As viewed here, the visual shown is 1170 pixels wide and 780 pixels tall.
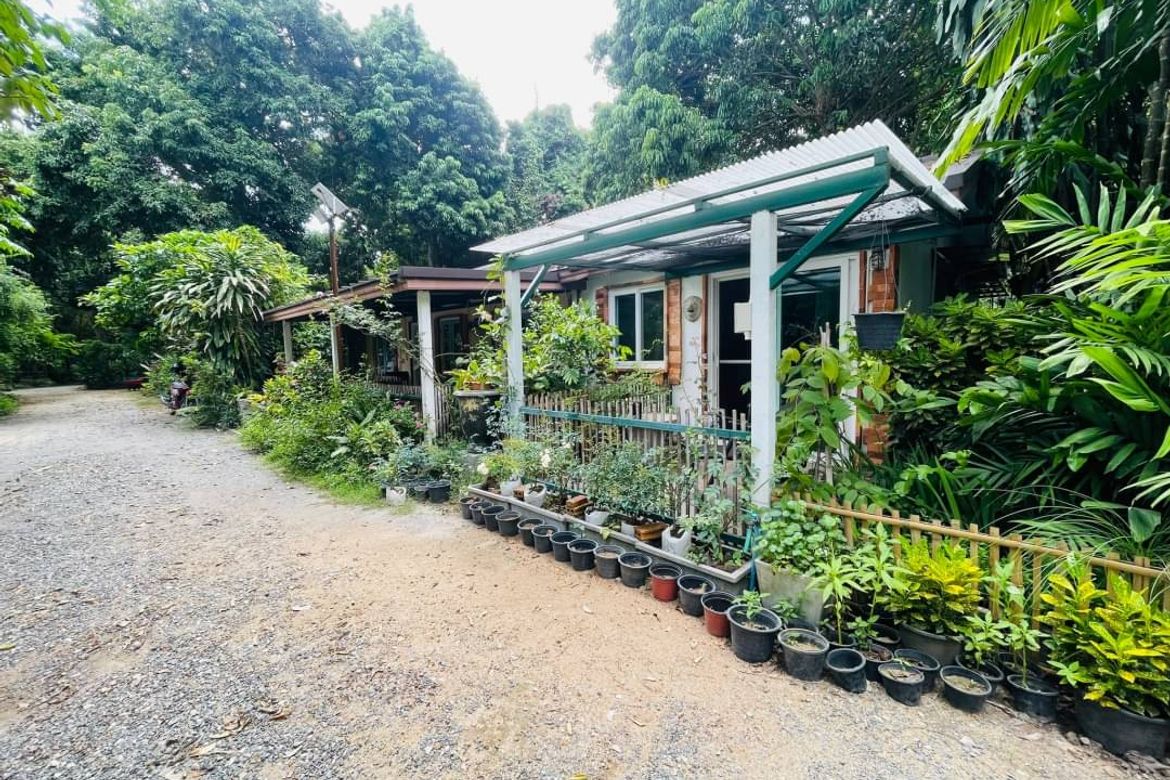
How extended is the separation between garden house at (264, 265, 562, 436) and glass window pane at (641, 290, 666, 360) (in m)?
1.45

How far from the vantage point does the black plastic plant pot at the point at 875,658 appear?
2311mm

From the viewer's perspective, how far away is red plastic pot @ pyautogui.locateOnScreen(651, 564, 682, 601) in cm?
307

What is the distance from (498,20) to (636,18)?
36.2 ft

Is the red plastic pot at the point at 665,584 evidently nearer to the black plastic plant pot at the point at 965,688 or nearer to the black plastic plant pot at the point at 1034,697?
the black plastic plant pot at the point at 965,688

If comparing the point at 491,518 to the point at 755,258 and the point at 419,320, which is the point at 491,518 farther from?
the point at 755,258

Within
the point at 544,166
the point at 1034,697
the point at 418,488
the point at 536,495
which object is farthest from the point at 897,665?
the point at 544,166

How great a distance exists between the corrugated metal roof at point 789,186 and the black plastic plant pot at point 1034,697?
2.43 meters

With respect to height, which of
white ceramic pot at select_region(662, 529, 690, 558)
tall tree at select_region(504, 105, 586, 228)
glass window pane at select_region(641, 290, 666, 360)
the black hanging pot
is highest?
tall tree at select_region(504, 105, 586, 228)

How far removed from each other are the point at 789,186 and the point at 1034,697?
277 centimetres

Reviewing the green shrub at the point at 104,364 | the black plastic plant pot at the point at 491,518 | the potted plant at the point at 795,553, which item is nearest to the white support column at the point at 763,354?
the potted plant at the point at 795,553

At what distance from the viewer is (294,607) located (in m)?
3.19

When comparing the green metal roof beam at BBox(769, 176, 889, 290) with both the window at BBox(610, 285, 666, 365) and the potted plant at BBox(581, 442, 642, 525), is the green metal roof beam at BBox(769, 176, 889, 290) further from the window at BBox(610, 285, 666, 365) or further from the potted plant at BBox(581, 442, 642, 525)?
the window at BBox(610, 285, 666, 365)

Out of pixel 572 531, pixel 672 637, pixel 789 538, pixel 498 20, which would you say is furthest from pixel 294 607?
pixel 498 20

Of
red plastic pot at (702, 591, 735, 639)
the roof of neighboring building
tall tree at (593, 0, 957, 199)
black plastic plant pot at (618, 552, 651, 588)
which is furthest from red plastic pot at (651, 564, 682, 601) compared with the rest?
tall tree at (593, 0, 957, 199)
